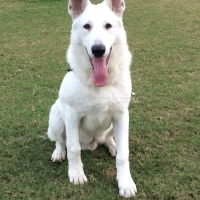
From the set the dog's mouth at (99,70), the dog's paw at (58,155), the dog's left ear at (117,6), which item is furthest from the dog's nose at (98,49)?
the dog's paw at (58,155)

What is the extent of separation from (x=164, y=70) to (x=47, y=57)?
2465mm

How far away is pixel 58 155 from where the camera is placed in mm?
3904

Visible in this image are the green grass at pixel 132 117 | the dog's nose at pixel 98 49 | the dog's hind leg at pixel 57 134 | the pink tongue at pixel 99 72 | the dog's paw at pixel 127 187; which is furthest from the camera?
the dog's hind leg at pixel 57 134

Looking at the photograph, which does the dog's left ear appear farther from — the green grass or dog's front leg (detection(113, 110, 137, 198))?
the green grass

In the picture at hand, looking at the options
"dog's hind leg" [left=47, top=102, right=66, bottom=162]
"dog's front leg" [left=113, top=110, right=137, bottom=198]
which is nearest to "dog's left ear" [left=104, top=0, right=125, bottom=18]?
"dog's front leg" [left=113, top=110, right=137, bottom=198]

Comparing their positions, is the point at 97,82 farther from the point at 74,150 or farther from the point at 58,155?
the point at 58,155

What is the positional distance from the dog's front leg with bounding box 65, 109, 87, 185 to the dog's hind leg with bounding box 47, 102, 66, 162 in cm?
31

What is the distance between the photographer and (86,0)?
3357 mm

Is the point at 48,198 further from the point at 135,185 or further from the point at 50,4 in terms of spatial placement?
the point at 50,4

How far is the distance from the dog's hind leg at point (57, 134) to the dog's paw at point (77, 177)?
400 millimetres

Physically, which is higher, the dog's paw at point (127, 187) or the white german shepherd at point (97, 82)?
the white german shepherd at point (97, 82)

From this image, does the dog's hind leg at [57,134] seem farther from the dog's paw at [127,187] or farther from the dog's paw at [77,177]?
the dog's paw at [127,187]

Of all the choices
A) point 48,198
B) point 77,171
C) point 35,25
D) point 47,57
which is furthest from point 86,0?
point 35,25

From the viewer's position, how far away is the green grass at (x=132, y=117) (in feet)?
11.3
